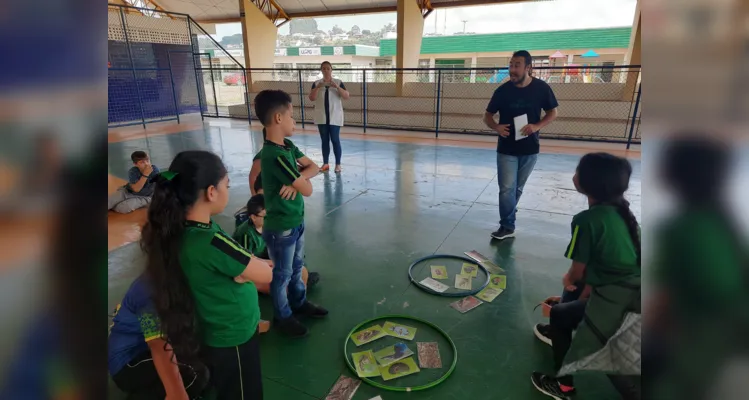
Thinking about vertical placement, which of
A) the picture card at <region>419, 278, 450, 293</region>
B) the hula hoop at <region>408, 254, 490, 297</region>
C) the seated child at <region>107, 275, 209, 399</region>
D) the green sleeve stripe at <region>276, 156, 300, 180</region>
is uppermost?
the green sleeve stripe at <region>276, 156, 300, 180</region>

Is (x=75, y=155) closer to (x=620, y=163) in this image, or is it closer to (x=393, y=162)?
(x=620, y=163)

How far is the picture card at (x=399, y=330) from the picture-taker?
9.20 ft

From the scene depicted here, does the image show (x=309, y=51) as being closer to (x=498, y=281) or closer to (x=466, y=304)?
(x=498, y=281)

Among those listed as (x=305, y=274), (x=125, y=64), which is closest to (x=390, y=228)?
(x=305, y=274)

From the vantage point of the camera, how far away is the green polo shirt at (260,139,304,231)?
2441mm

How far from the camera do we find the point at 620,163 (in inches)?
74.2

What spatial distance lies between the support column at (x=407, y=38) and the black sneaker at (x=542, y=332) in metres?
11.4

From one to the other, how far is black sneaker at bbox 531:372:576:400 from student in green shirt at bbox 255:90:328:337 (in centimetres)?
145

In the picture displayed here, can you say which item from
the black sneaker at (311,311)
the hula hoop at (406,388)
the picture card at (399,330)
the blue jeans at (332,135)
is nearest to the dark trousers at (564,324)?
the hula hoop at (406,388)

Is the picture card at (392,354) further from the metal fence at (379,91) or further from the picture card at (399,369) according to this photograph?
the metal fence at (379,91)

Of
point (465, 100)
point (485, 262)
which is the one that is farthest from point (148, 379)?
point (465, 100)

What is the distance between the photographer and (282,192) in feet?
8.08

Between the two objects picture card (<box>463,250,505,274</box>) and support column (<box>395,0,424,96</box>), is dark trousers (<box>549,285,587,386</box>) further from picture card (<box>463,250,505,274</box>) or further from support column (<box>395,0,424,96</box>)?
support column (<box>395,0,424,96</box>)

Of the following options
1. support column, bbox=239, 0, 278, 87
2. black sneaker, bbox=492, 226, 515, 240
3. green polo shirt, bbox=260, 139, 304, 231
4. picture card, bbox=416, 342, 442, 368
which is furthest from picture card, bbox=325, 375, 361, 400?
support column, bbox=239, 0, 278, 87
